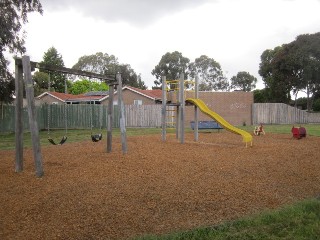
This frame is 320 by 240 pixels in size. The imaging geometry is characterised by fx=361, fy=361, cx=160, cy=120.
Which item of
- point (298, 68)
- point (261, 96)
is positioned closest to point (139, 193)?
point (298, 68)

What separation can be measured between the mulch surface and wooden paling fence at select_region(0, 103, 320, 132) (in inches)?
512

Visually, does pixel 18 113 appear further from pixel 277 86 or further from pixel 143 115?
pixel 277 86

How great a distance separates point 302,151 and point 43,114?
21.2 m

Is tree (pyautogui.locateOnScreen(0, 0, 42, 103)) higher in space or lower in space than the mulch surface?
higher

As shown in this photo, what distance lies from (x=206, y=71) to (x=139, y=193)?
65.5 meters

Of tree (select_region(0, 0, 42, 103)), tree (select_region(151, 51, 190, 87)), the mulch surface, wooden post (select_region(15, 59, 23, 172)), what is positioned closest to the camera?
the mulch surface

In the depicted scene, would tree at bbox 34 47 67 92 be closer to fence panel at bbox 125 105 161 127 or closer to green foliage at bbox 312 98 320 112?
fence panel at bbox 125 105 161 127

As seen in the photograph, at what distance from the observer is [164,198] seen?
575 cm

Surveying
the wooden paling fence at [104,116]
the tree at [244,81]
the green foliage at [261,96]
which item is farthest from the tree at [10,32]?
the tree at [244,81]

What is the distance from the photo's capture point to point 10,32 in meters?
19.5

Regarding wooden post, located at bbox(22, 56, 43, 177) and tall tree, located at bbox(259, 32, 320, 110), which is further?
tall tree, located at bbox(259, 32, 320, 110)

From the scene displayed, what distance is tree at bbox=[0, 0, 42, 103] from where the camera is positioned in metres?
19.1

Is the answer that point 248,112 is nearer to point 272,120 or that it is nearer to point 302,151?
point 272,120

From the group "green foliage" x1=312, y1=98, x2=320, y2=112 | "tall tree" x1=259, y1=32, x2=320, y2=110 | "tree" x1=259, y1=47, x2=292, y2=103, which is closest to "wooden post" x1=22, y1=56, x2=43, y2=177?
"tall tree" x1=259, y1=32, x2=320, y2=110
